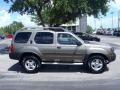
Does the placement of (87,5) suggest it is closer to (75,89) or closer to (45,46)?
(45,46)

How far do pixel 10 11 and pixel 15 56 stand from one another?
59.2 feet

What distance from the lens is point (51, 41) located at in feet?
52.4

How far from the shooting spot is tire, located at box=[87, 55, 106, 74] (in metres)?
15.8

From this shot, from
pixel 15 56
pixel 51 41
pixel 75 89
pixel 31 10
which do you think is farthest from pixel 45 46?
pixel 31 10

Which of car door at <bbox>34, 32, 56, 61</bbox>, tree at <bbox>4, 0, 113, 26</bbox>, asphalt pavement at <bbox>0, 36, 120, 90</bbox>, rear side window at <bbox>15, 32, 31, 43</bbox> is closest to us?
asphalt pavement at <bbox>0, 36, 120, 90</bbox>

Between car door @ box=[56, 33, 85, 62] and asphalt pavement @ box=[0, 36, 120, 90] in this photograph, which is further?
car door @ box=[56, 33, 85, 62]

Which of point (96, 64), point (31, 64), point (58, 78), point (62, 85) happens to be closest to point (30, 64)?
point (31, 64)

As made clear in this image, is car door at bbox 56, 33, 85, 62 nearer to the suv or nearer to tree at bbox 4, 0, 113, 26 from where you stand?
the suv

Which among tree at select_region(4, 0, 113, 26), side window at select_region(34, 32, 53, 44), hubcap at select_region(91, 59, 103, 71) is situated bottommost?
hubcap at select_region(91, 59, 103, 71)

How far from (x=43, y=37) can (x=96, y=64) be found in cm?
258

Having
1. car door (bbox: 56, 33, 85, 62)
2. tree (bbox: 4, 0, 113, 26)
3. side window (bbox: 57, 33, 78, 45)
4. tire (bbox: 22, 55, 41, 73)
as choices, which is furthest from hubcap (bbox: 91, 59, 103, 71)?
tree (bbox: 4, 0, 113, 26)

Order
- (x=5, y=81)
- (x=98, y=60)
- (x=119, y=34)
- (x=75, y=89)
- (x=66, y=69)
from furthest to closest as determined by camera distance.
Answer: (x=119, y=34) < (x=66, y=69) < (x=98, y=60) < (x=5, y=81) < (x=75, y=89)

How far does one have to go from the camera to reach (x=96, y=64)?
15.9 m

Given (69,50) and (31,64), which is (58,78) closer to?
(69,50)
